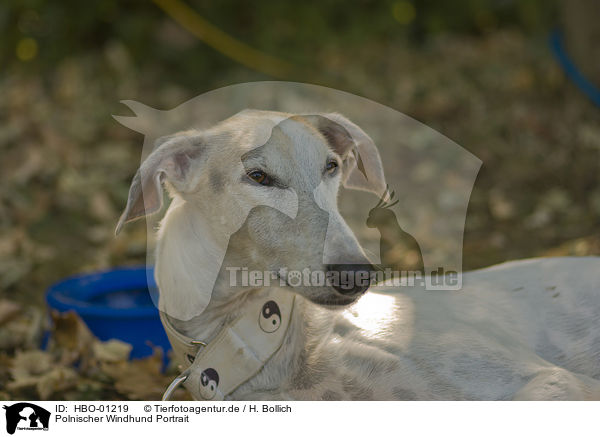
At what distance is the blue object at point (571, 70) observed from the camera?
5.84m

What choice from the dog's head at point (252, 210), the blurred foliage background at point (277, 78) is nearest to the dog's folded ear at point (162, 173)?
the dog's head at point (252, 210)

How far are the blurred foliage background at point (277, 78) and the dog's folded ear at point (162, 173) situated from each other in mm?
1126

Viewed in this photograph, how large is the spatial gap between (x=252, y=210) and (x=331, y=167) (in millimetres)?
275

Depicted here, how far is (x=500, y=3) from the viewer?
802 centimetres

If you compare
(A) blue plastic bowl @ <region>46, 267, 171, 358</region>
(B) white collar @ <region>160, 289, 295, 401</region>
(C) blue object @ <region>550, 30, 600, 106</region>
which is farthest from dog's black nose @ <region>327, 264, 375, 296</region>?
(C) blue object @ <region>550, 30, 600, 106</region>

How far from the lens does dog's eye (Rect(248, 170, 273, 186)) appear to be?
6.40 ft

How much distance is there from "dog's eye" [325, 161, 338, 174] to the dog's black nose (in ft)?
1.11

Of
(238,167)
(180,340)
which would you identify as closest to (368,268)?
(238,167)

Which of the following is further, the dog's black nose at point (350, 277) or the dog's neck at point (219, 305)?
the dog's neck at point (219, 305)
